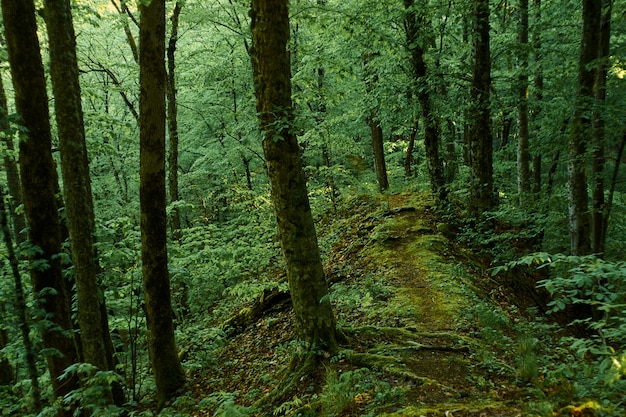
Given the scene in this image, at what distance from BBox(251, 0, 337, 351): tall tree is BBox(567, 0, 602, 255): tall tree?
4629 millimetres

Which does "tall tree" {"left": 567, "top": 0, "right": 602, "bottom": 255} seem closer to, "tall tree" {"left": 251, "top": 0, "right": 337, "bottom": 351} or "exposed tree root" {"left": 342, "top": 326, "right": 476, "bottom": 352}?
"exposed tree root" {"left": 342, "top": 326, "right": 476, "bottom": 352}

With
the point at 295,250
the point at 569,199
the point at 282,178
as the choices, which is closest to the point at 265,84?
the point at 282,178

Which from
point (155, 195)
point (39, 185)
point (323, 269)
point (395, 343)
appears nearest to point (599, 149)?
point (395, 343)

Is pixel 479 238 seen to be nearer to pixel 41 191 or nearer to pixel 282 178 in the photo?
pixel 282 178

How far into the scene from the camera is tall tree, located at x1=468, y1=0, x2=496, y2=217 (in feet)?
27.7

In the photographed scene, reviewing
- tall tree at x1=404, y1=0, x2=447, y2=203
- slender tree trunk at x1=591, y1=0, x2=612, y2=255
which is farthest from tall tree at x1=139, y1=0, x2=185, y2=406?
slender tree trunk at x1=591, y1=0, x2=612, y2=255

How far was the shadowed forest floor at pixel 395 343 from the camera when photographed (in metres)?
4.21

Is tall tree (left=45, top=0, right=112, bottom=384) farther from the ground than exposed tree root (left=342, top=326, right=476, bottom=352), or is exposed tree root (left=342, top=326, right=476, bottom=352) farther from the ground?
tall tree (left=45, top=0, right=112, bottom=384)

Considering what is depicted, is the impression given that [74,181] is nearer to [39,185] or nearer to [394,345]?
[39,185]

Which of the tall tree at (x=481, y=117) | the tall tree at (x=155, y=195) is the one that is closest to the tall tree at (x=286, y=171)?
A: the tall tree at (x=155, y=195)

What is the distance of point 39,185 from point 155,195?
1.60 metres

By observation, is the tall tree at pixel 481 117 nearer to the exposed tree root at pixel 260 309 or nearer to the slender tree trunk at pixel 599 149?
the slender tree trunk at pixel 599 149

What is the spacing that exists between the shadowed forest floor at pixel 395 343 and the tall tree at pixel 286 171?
43 centimetres

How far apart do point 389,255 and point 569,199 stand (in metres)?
3.98
